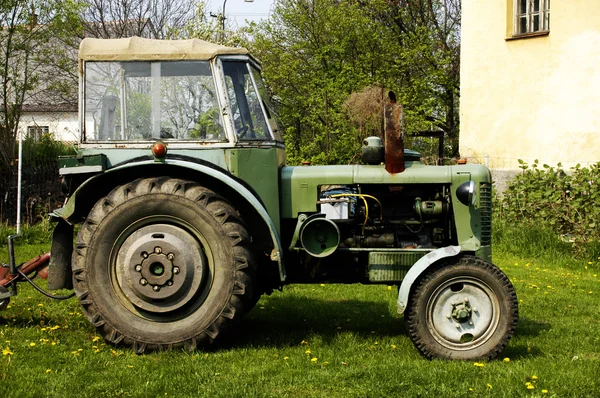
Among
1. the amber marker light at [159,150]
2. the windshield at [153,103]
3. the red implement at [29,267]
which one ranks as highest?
the windshield at [153,103]

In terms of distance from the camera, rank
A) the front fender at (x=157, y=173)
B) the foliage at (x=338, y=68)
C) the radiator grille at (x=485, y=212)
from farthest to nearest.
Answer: the foliage at (x=338, y=68) → the radiator grille at (x=485, y=212) → the front fender at (x=157, y=173)

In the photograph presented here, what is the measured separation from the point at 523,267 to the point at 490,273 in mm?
5753

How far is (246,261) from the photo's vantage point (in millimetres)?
5863

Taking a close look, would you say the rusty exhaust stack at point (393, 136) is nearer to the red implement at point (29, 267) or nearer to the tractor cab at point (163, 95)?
the tractor cab at point (163, 95)

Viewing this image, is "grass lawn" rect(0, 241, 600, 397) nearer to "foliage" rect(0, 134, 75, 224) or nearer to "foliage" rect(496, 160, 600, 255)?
"foliage" rect(496, 160, 600, 255)

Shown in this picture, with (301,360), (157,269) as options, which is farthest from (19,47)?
(301,360)

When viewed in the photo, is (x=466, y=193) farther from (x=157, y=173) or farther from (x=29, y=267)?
(x=29, y=267)

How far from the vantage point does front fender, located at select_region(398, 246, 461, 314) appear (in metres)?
5.97

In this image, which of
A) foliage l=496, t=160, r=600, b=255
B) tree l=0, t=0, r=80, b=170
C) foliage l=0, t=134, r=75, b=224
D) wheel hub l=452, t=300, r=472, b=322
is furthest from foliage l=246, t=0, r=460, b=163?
wheel hub l=452, t=300, r=472, b=322

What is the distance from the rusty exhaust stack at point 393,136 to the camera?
618 centimetres

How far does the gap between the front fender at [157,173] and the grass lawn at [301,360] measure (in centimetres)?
83

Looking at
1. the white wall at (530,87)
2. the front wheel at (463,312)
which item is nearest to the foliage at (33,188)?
the white wall at (530,87)

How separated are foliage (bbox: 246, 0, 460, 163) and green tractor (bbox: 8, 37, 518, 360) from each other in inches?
637

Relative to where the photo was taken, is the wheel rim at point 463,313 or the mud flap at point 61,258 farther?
the mud flap at point 61,258
